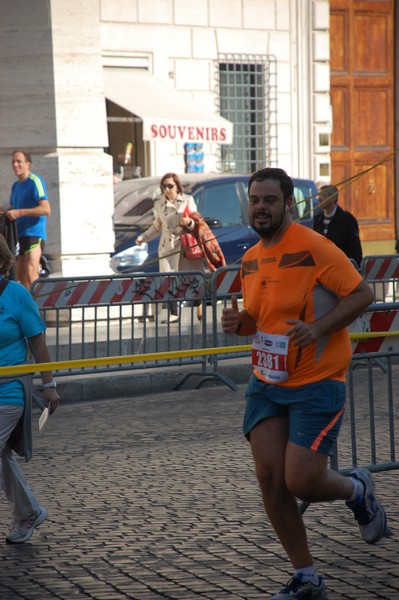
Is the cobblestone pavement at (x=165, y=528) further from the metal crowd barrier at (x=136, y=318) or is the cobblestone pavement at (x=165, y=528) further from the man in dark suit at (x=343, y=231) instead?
the man in dark suit at (x=343, y=231)

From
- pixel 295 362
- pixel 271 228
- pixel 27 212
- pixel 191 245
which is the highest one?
pixel 271 228

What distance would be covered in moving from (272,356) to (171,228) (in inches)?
431

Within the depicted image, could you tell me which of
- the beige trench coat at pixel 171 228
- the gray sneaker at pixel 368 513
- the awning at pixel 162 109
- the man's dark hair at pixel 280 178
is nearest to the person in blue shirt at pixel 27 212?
the beige trench coat at pixel 171 228

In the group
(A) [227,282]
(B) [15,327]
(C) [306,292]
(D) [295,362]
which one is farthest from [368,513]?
(A) [227,282]

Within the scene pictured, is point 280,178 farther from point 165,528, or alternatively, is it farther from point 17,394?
point 165,528

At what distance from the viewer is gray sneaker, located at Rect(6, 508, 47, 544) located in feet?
21.7

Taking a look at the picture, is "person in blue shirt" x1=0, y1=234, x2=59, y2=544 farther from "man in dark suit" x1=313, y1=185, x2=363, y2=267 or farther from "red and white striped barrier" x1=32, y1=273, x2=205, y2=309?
"man in dark suit" x1=313, y1=185, x2=363, y2=267

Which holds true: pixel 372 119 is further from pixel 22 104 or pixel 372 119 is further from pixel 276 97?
pixel 22 104

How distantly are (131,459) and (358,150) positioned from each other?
65.4 ft

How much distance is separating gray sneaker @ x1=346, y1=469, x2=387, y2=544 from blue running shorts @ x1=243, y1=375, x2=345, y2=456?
0.49m

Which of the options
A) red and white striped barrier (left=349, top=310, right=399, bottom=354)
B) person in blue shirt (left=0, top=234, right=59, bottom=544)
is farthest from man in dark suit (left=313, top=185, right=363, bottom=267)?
person in blue shirt (left=0, top=234, right=59, bottom=544)

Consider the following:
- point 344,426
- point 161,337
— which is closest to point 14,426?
point 344,426

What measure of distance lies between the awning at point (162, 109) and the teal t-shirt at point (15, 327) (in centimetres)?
1656

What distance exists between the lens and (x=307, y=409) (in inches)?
214
